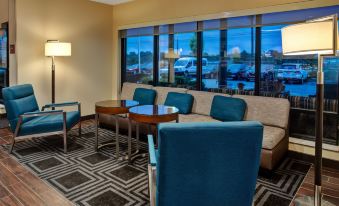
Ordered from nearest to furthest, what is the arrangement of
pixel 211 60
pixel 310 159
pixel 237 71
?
pixel 310 159, pixel 237 71, pixel 211 60

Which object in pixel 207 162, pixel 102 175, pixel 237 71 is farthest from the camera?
pixel 237 71

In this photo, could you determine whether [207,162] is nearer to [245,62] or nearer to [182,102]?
[182,102]

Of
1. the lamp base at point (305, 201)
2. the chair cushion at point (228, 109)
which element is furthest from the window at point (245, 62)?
the lamp base at point (305, 201)

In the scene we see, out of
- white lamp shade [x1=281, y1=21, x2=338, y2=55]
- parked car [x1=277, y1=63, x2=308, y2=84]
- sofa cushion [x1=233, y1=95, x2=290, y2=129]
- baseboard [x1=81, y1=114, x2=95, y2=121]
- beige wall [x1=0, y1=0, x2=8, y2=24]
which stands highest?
beige wall [x1=0, y1=0, x2=8, y2=24]

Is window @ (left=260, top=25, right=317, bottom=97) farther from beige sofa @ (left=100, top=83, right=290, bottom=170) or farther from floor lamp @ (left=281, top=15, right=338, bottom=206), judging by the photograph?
floor lamp @ (left=281, top=15, right=338, bottom=206)

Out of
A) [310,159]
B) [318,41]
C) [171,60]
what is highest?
[171,60]

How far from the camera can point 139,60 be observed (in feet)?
18.3

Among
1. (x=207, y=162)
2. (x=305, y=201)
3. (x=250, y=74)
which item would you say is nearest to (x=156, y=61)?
(x=250, y=74)

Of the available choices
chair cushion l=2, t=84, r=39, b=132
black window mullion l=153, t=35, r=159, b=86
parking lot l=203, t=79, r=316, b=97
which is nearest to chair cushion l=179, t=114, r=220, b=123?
parking lot l=203, t=79, r=316, b=97

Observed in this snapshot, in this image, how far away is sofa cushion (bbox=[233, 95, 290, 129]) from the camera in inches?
129

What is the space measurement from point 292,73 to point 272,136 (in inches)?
44.3

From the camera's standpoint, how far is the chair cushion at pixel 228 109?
3.50m

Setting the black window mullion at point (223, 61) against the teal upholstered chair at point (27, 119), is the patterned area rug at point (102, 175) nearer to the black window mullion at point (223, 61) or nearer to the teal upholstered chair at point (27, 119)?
the teal upholstered chair at point (27, 119)

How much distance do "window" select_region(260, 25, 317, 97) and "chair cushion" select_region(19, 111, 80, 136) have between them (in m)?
2.94
